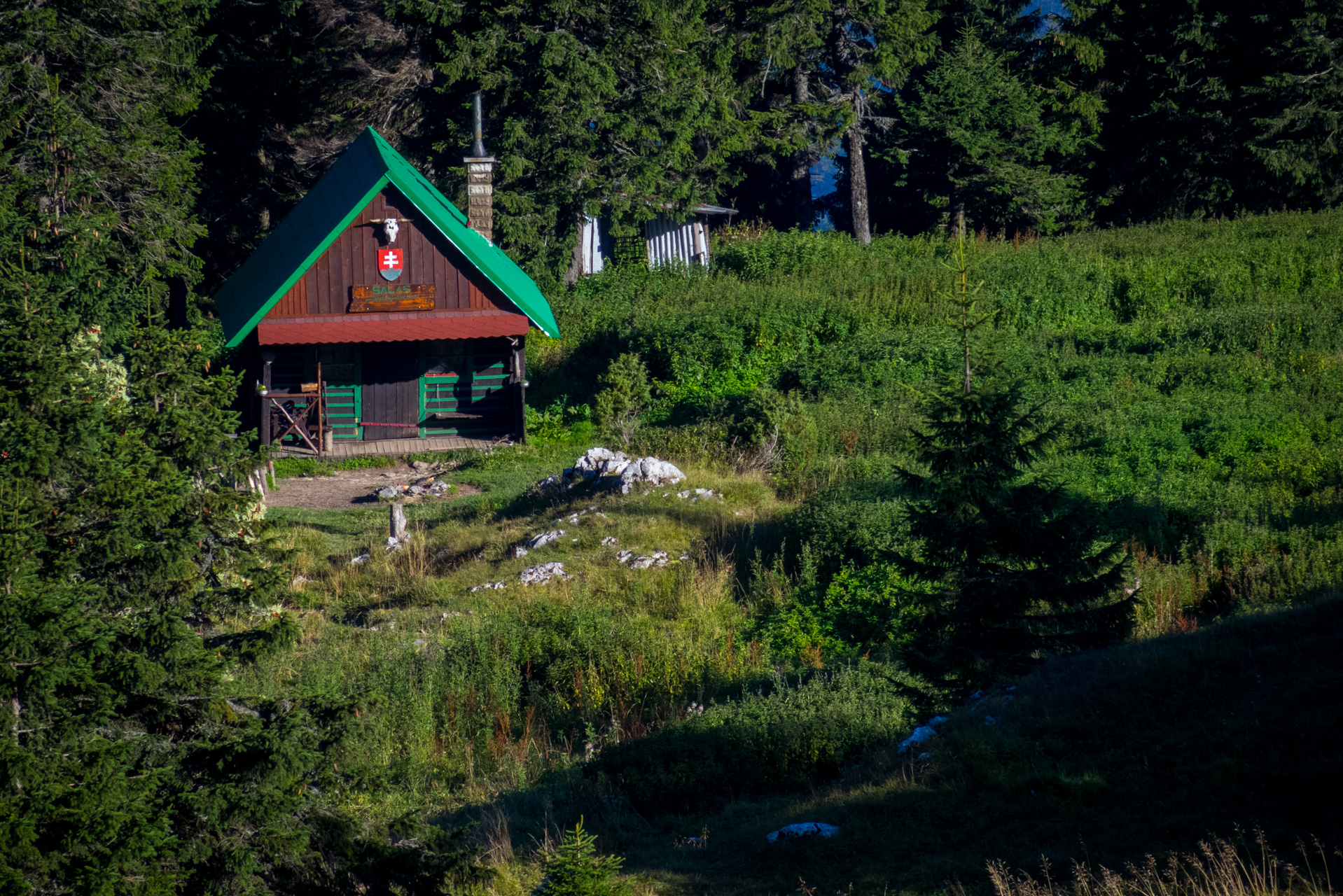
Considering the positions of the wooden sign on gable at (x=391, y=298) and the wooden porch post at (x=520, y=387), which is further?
the wooden porch post at (x=520, y=387)

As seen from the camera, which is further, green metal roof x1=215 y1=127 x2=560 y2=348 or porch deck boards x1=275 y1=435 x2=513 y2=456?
porch deck boards x1=275 y1=435 x2=513 y2=456

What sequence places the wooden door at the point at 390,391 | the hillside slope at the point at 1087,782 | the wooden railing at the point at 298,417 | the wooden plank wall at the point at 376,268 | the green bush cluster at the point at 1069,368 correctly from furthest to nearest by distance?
1. the wooden door at the point at 390,391
2. the wooden railing at the point at 298,417
3. the wooden plank wall at the point at 376,268
4. the green bush cluster at the point at 1069,368
5. the hillside slope at the point at 1087,782

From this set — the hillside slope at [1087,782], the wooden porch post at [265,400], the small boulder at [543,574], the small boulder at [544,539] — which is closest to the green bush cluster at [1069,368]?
the hillside slope at [1087,782]

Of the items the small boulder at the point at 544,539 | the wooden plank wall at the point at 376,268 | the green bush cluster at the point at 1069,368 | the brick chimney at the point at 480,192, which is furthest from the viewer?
the brick chimney at the point at 480,192

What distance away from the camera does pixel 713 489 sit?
16297 millimetres

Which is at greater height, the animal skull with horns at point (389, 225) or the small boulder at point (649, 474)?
the animal skull with horns at point (389, 225)

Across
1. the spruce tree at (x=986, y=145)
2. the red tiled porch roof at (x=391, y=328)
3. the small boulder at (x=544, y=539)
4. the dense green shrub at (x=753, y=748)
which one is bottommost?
the dense green shrub at (x=753, y=748)

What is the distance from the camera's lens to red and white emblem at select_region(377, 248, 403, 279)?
885 inches

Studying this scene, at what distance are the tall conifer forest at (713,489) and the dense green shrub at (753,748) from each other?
1.6 inches

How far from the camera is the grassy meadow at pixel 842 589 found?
21.5 feet

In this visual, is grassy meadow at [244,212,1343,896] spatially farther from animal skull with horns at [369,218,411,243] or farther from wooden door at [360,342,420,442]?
animal skull with horns at [369,218,411,243]

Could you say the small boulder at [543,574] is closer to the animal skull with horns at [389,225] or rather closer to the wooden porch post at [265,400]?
the wooden porch post at [265,400]

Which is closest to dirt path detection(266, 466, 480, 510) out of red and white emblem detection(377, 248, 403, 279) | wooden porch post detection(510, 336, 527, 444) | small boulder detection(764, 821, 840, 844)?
wooden porch post detection(510, 336, 527, 444)

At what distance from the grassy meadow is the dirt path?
0.79 meters
